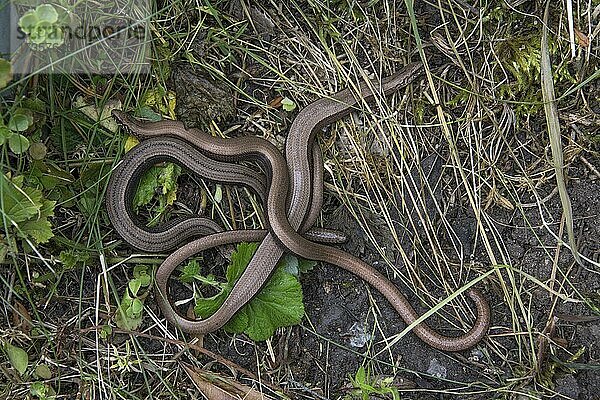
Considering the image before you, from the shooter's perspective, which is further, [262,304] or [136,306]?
[262,304]

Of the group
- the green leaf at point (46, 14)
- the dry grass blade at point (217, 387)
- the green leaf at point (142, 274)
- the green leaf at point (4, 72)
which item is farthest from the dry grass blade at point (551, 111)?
the green leaf at point (4, 72)

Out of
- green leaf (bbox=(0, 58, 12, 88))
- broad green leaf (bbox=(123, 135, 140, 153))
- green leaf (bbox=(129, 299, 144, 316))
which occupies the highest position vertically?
green leaf (bbox=(0, 58, 12, 88))

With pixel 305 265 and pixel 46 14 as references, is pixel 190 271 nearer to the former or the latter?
pixel 305 265

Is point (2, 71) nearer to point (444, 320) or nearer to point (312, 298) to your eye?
point (312, 298)

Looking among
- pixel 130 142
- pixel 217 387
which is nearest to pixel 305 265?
pixel 217 387

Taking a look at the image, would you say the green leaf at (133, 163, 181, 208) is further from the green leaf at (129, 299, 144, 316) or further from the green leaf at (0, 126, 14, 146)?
the green leaf at (0, 126, 14, 146)

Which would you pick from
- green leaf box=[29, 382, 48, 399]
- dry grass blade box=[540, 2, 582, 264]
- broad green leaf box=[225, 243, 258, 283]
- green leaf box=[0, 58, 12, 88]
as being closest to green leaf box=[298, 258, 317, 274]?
broad green leaf box=[225, 243, 258, 283]
